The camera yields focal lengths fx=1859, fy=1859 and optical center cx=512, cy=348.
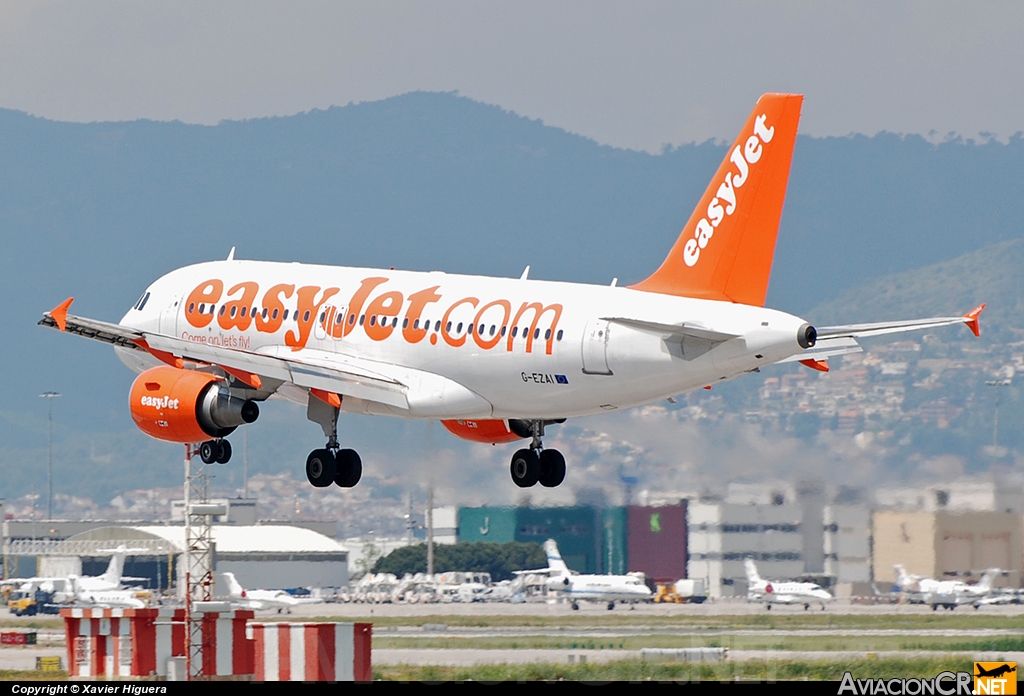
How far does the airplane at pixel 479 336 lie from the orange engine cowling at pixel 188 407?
4 centimetres

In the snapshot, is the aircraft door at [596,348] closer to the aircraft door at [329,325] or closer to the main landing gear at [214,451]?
the aircraft door at [329,325]

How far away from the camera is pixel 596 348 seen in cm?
4388

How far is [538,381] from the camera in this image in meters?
45.2

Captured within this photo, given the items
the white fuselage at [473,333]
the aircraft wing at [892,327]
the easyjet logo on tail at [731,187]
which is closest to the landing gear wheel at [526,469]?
the white fuselage at [473,333]

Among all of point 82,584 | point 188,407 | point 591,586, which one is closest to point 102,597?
point 82,584

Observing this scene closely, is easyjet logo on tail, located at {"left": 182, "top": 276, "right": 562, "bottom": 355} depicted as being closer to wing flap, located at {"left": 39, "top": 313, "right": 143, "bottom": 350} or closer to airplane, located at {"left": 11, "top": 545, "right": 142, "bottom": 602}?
wing flap, located at {"left": 39, "top": 313, "right": 143, "bottom": 350}

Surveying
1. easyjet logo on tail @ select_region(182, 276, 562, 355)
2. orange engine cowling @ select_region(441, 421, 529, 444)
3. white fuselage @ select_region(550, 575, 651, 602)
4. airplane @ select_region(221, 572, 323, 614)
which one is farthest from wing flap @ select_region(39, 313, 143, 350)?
airplane @ select_region(221, 572, 323, 614)

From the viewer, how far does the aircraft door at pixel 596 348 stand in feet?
144

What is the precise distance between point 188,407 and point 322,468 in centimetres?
398

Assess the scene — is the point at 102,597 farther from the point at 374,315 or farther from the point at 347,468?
the point at 374,315

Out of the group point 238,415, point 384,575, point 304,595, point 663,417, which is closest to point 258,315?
point 238,415

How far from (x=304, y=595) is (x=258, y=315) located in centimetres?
4264

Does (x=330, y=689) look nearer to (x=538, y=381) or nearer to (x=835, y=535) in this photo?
(x=538, y=381)

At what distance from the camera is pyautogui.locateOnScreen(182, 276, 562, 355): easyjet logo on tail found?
45.6 metres
